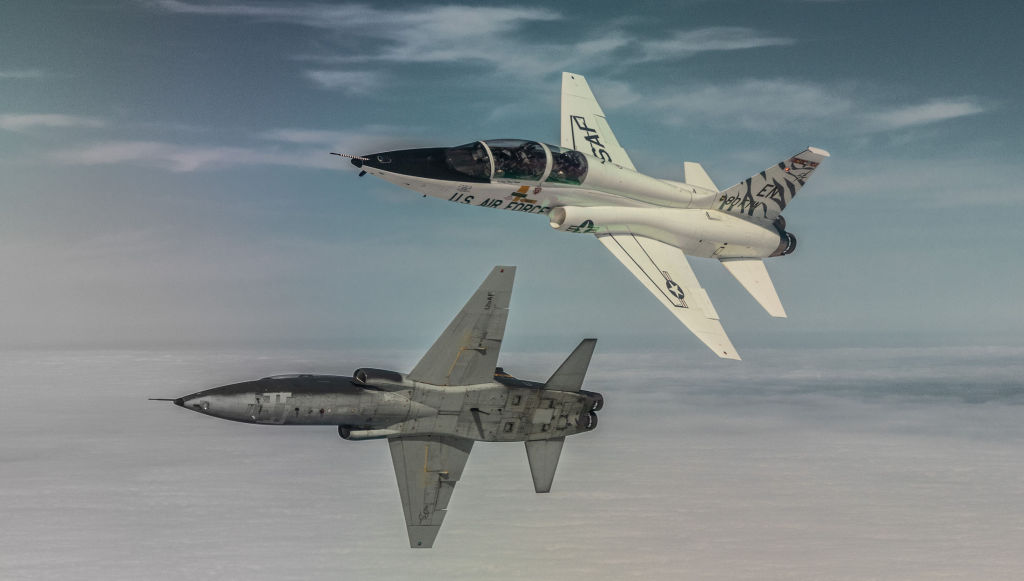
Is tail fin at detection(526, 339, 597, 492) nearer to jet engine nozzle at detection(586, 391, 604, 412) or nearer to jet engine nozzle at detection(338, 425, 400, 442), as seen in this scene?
jet engine nozzle at detection(586, 391, 604, 412)

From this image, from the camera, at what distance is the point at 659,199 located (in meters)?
31.1

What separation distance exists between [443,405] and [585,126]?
12.3m

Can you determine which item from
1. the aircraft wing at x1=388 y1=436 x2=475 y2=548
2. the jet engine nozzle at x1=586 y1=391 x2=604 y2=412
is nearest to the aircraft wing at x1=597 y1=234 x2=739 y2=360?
the jet engine nozzle at x1=586 y1=391 x2=604 y2=412

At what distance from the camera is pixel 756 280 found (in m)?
32.6

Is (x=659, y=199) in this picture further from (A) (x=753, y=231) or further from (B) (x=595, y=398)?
(B) (x=595, y=398)

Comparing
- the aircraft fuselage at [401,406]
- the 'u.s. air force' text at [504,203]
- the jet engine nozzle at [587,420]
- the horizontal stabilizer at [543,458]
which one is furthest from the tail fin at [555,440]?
the 'u.s. air force' text at [504,203]

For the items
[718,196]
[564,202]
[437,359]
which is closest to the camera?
[437,359]

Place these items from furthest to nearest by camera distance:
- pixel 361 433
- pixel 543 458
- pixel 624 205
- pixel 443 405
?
pixel 624 205
pixel 543 458
pixel 443 405
pixel 361 433

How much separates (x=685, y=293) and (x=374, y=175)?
31.9 feet

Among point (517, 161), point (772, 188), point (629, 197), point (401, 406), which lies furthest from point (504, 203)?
point (772, 188)

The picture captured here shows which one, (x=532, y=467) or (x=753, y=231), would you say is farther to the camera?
(x=753, y=231)

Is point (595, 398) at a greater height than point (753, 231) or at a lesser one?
lesser

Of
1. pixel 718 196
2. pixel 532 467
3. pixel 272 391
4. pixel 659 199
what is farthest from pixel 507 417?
pixel 718 196

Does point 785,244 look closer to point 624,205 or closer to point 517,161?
point 624,205
